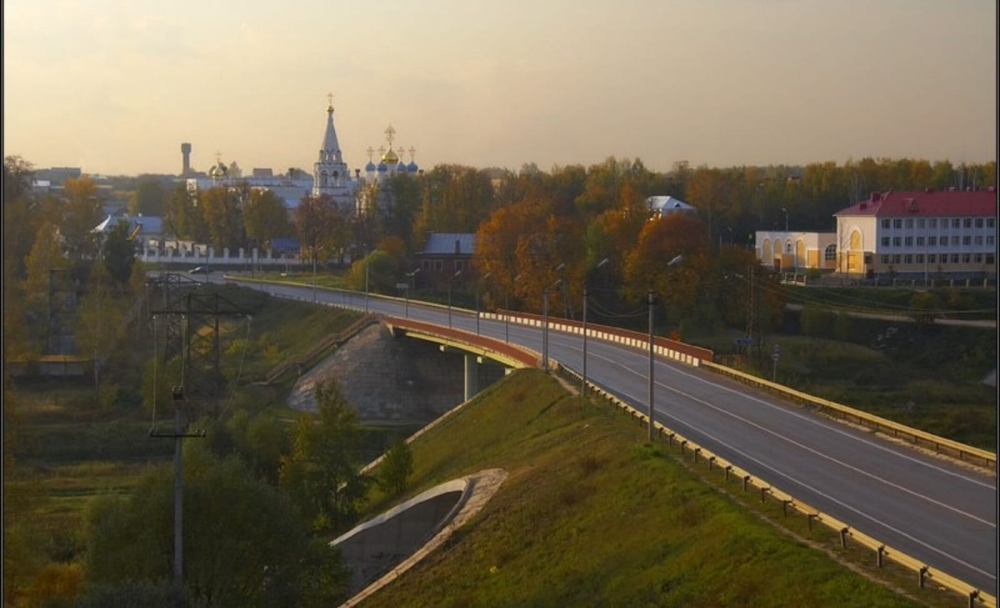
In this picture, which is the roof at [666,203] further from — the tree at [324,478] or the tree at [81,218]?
the tree at [324,478]

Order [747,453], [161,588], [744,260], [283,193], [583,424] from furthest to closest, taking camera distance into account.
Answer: [283,193]
[744,260]
[583,424]
[747,453]
[161,588]

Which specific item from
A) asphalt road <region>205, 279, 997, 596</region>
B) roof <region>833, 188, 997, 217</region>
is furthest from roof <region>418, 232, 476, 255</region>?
asphalt road <region>205, 279, 997, 596</region>

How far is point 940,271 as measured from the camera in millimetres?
56844

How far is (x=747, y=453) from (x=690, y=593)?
789cm

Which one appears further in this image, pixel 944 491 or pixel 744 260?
pixel 744 260

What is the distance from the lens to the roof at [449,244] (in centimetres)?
8388

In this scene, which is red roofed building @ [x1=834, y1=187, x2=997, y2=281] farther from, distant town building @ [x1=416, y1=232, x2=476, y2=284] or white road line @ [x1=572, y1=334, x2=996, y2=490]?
distant town building @ [x1=416, y1=232, x2=476, y2=284]

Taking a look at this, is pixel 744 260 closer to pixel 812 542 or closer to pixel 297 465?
pixel 297 465

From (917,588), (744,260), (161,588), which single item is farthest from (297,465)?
(744,260)

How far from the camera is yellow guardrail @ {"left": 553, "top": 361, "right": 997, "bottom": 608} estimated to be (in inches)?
627

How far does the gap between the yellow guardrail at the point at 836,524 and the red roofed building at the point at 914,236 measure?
25050mm

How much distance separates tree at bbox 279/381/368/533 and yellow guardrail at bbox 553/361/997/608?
24.1 ft

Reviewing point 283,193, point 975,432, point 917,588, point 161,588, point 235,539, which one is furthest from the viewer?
point 283,193

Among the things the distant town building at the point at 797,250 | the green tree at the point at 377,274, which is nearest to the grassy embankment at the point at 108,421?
the green tree at the point at 377,274
